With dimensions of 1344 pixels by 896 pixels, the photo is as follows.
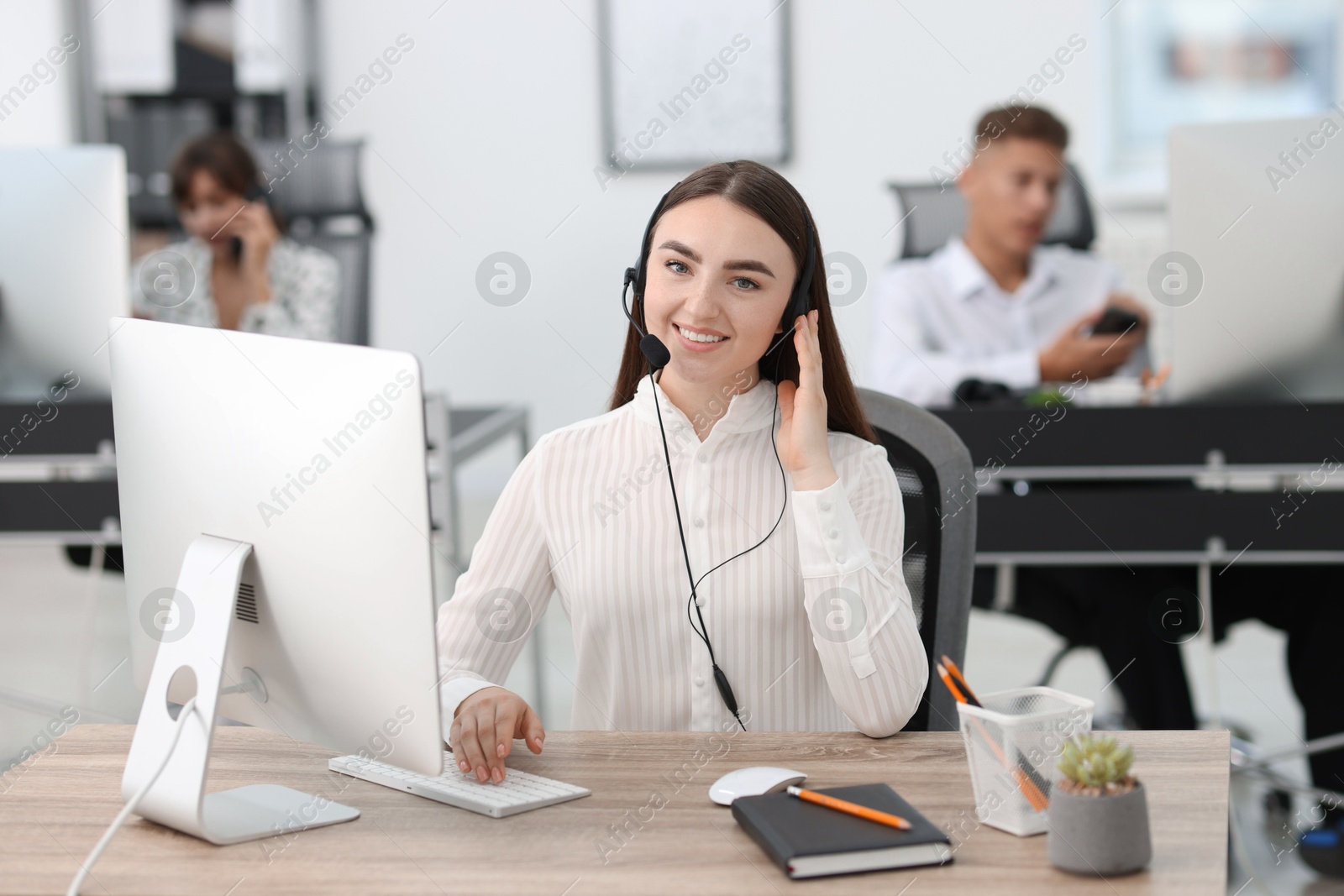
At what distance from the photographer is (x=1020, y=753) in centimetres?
99

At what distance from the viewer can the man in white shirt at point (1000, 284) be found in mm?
2836

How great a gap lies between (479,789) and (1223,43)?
449 cm

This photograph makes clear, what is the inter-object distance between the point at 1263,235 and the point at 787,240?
91 centimetres

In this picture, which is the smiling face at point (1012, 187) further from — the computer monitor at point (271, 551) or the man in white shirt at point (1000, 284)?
the computer monitor at point (271, 551)

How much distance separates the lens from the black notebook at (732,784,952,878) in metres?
0.92

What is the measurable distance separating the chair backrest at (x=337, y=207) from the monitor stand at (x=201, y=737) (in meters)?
2.41

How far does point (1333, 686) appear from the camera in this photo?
230 cm

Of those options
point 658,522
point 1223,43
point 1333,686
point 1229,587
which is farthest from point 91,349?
point 1223,43

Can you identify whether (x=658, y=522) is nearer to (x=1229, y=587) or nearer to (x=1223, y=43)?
(x=1229, y=587)

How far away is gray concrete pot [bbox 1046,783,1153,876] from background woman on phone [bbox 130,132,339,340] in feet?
9.03

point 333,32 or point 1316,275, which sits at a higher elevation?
point 333,32

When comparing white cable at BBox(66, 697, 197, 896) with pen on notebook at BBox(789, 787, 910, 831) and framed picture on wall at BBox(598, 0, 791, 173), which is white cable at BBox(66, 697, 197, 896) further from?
framed picture on wall at BBox(598, 0, 791, 173)

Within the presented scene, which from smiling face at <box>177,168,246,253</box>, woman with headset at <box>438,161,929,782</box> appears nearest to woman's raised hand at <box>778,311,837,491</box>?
woman with headset at <box>438,161,929,782</box>

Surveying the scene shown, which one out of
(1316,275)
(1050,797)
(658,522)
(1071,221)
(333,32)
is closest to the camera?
(1050,797)
